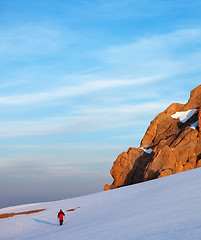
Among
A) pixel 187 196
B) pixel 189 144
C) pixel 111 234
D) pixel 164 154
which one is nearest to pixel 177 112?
pixel 189 144

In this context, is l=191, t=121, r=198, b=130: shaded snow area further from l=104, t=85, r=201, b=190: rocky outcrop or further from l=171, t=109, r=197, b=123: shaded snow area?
l=171, t=109, r=197, b=123: shaded snow area

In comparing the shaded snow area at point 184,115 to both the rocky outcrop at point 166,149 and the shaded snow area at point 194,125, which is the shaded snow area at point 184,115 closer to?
the rocky outcrop at point 166,149

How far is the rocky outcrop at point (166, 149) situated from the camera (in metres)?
58.5

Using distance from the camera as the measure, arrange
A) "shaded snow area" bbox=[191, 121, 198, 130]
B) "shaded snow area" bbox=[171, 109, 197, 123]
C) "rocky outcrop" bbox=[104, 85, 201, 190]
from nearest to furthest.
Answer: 1. "rocky outcrop" bbox=[104, 85, 201, 190]
2. "shaded snow area" bbox=[191, 121, 198, 130]
3. "shaded snow area" bbox=[171, 109, 197, 123]

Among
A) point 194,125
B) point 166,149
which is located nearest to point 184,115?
point 194,125

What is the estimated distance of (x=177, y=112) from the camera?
80.4m

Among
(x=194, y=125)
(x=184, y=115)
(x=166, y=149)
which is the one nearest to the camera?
(x=166, y=149)

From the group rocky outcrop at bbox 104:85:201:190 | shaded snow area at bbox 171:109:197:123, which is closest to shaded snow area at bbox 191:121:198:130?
rocky outcrop at bbox 104:85:201:190

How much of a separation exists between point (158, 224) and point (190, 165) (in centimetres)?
4681

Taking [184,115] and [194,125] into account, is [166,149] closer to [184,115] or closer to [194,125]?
[194,125]

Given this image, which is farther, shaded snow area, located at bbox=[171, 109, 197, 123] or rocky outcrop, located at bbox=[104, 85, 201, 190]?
shaded snow area, located at bbox=[171, 109, 197, 123]

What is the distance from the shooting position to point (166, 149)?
6022 cm

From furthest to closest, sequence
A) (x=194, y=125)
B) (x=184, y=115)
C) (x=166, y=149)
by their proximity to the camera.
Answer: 1. (x=184, y=115)
2. (x=194, y=125)
3. (x=166, y=149)

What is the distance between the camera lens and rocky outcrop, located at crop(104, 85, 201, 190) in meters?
58.5
